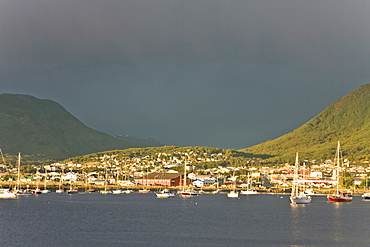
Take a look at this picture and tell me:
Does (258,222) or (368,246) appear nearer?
(368,246)

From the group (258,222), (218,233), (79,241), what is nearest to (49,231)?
(79,241)

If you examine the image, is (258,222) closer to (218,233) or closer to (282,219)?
(282,219)

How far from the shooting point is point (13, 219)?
103 m

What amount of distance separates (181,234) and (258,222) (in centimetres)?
2297

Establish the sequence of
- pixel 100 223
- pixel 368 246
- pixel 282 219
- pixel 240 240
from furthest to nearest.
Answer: pixel 282 219
pixel 100 223
pixel 240 240
pixel 368 246

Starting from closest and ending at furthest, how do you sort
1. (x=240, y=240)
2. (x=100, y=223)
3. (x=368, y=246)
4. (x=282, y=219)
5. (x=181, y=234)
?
(x=368, y=246), (x=240, y=240), (x=181, y=234), (x=100, y=223), (x=282, y=219)

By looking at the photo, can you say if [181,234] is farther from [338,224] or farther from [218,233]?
[338,224]

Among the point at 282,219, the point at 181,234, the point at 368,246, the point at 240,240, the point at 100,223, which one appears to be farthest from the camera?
the point at 282,219

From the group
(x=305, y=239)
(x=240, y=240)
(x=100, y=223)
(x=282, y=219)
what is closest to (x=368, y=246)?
(x=305, y=239)

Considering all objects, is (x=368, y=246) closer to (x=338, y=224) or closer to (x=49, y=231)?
(x=338, y=224)

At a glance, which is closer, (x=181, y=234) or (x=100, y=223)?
(x=181, y=234)

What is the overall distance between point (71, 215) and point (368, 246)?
62.9 metres

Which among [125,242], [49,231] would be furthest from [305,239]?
[49,231]

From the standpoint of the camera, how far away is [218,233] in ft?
275
